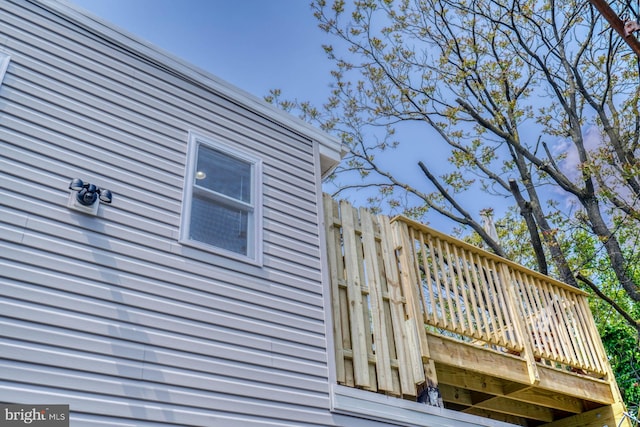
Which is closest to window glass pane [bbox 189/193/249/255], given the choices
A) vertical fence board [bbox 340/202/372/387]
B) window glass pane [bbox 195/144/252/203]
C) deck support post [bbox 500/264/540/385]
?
window glass pane [bbox 195/144/252/203]

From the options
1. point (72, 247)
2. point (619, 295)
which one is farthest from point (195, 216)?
point (619, 295)

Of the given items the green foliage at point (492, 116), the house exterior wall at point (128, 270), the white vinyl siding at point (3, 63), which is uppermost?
the green foliage at point (492, 116)

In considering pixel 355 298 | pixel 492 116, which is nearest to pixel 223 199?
pixel 355 298

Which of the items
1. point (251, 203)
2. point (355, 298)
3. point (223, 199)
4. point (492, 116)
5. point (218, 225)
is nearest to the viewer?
point (218, 225)

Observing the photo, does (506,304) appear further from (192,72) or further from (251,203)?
(192,72)

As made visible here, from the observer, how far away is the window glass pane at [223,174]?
168 inches

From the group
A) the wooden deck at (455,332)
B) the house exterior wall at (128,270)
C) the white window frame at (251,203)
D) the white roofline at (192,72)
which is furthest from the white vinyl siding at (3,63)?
the wooden deck at (455,332)

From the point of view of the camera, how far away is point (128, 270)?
3.37 m

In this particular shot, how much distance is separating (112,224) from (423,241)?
2.95 meters

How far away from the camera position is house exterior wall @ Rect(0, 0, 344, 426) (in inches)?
114

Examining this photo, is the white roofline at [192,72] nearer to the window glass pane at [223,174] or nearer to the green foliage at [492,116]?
the window glass pane at [223,174]

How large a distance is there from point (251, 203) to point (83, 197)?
1.41 meters

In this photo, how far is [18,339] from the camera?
2758mm

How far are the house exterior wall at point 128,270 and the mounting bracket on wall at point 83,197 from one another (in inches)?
2.0
